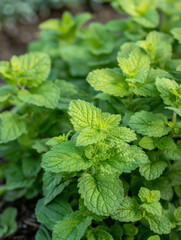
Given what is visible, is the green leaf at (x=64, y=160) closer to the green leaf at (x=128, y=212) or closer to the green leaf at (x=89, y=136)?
the green leaf at (x=89, y=136)

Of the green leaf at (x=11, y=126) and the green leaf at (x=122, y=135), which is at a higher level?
the green leaf at (x=122, y=135)

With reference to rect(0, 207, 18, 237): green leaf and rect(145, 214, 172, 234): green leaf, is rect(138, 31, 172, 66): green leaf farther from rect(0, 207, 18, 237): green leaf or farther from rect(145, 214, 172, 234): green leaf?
rect(0, 207, 18, 237): green leaf

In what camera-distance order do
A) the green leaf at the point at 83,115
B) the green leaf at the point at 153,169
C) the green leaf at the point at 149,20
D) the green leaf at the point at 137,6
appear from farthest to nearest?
the green leaf at the point at 137,6
the green leaf at the point at 149,20
the green leaf at the point at 153,169
the green leaf at the point at 83,115

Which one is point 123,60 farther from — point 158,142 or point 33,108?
point 33,108

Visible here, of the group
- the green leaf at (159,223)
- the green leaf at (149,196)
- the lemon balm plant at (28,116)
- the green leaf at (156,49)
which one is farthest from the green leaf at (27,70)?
the green leaf at (159,223)

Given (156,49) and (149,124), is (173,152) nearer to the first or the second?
(149,124)

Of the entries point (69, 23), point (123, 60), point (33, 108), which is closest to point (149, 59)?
point (123, 60)
